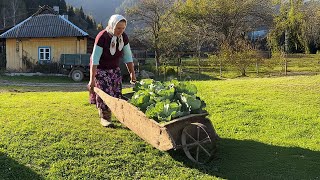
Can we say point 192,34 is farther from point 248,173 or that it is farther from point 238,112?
point 248,173

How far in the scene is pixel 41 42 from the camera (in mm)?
28141

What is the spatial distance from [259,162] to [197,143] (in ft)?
3.05

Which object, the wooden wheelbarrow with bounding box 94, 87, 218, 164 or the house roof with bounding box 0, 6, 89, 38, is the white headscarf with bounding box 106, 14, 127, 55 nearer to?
the wooden wheelbarrow with bounding box 94, 87, 218, 164

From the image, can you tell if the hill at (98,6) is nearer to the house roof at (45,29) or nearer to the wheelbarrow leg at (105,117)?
the house roof at (45,29)

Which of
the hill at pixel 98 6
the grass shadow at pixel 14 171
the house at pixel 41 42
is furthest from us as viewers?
the hill at pixel 98 6

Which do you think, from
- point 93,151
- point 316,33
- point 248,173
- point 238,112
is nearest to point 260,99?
point 238,112

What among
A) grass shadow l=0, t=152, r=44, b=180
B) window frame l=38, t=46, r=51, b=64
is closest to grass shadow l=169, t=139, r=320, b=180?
grass shadow l=0, t=152, r=44, b=180

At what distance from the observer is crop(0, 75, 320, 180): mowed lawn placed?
4.64 metres

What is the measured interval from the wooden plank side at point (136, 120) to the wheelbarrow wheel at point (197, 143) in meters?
0.29

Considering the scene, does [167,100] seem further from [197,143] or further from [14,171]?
[14,171]

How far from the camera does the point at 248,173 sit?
4.73 meters

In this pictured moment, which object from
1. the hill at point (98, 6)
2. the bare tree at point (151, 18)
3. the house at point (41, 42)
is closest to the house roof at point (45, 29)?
the house at point (41, 42)

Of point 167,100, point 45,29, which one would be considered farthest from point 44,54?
point 167,100

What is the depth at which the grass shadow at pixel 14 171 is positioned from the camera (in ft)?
14.4
